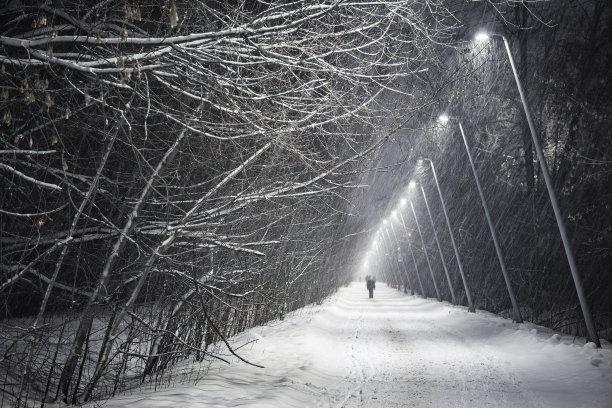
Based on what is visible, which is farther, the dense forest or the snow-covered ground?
the snow-covered ground

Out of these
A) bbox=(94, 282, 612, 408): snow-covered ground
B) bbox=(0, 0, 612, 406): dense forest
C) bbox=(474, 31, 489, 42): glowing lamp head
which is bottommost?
bbox=(94, 282, 612, 408): snow-covered ground

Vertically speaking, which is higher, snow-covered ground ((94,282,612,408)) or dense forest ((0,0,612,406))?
dense forest ((0,0,612,406))

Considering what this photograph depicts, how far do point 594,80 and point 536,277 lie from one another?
8065mm

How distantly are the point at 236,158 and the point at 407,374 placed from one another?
518 centimetres

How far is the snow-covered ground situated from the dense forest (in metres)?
0.81

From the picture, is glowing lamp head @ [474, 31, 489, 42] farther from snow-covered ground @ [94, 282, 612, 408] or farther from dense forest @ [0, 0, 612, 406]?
snow-covered ground @ [94, 282, 612, 408]

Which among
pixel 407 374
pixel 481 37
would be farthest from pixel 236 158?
pixel 481 37

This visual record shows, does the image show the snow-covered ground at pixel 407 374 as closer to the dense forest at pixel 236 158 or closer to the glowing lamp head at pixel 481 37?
the dense forest at pixel 236 158

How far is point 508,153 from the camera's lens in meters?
20.4

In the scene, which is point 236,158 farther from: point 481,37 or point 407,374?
point 481,37

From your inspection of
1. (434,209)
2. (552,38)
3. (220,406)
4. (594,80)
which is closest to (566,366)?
(220,406)

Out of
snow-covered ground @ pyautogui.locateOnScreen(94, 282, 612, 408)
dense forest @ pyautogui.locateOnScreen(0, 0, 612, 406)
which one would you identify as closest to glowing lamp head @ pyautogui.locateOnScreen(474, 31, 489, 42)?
dense forest @ pyautogui.locateOnScreen(0, 0, 612, 406)

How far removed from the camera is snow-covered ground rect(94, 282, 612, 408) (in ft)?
20.5

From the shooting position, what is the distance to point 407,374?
841 cm
